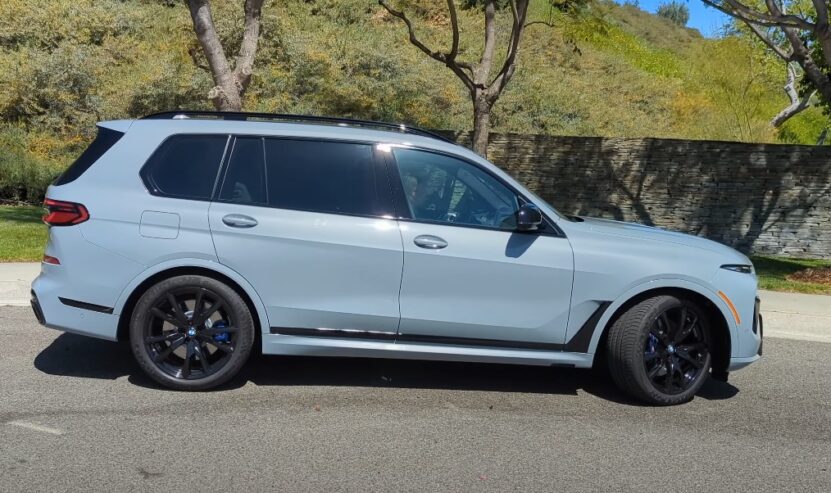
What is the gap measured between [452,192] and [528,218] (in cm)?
62

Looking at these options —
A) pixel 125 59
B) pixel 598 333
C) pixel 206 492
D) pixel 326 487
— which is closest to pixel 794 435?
pixel 598 333

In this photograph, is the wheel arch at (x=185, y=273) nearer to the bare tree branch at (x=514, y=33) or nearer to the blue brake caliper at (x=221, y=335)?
the blue brake caliper at (x=221, y=335)

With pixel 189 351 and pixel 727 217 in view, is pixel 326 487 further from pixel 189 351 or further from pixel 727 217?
pixel 727 217

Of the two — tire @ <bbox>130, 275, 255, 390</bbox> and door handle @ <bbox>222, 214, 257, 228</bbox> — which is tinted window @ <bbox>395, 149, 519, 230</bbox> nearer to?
door handle @ <bbox>222, 214, 257, 228</bbox>

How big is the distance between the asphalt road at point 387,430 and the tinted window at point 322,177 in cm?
135

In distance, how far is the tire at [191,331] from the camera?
18.9 ft

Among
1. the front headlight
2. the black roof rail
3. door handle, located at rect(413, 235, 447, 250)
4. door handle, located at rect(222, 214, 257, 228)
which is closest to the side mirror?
door handle, located at rect(413, 235, 447, 250)

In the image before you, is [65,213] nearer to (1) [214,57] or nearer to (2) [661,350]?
(2) [661,350]

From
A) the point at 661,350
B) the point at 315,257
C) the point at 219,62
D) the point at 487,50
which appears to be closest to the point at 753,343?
the point at 661,350

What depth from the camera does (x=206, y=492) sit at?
434 centimetres

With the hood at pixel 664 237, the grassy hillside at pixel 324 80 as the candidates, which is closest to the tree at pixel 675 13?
the grassy hillside at pixel 324 80

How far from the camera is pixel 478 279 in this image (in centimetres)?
580

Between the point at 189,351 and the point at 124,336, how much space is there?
497mm

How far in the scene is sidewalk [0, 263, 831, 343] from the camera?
8773mm
